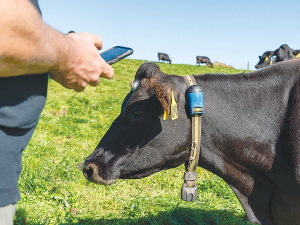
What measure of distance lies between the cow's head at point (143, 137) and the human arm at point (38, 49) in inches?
41.0

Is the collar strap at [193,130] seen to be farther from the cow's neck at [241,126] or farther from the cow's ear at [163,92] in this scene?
the cow's ear at [163,92]

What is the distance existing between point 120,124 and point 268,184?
1.49 meters

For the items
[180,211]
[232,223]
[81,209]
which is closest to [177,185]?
[180,211]

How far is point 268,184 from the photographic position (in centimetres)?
257

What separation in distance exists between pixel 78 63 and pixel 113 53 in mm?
689

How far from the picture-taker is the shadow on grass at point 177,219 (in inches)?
145

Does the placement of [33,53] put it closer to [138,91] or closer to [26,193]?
[138,91]

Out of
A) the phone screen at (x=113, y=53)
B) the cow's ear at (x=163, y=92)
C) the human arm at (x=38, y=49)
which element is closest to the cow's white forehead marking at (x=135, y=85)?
the cow's ear at (x=163, y=92)

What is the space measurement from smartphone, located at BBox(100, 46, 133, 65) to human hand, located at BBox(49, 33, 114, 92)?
344mm

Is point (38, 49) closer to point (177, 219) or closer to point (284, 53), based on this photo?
point (177, 219)

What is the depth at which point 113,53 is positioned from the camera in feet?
6.59

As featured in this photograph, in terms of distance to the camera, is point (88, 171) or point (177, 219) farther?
point (177, 219)

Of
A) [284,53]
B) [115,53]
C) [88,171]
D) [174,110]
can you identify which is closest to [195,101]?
[174,110]

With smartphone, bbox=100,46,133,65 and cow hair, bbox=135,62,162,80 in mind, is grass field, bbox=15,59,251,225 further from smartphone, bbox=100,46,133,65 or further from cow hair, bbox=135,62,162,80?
smartphone, bbox=100,46,133,65
